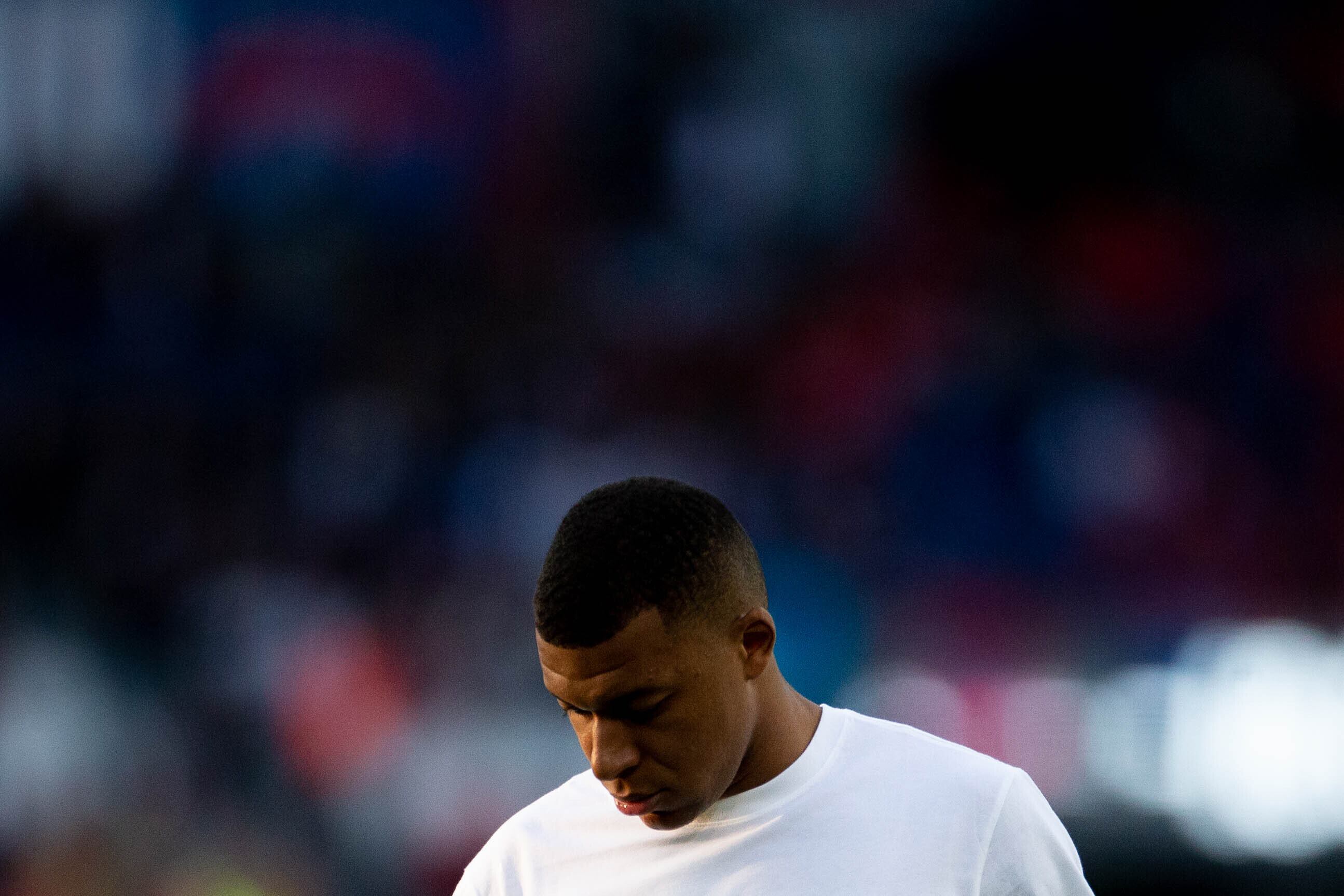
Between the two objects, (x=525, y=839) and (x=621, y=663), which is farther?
(x=525, y=839)

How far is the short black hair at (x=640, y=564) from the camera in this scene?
58.4 inches

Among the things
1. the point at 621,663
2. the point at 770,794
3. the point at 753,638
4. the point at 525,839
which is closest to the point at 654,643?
the point at 621,663

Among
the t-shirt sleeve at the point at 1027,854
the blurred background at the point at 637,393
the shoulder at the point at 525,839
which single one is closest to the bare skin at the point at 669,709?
the shoulder at the point at 525,839

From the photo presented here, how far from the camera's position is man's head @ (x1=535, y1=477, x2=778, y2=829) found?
148cm

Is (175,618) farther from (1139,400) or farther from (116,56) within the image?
(1139,400)

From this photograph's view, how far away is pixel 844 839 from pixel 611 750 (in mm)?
295

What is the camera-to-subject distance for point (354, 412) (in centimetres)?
562

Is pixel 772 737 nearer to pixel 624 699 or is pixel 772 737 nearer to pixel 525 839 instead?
pixel 624 699

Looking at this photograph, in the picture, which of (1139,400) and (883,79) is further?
(883,79)

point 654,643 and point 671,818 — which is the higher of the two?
point 654,643

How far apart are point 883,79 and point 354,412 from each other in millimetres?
2689

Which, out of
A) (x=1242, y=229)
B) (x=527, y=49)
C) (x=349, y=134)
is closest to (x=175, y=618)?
(x=349, y=134)

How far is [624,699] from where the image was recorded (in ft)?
4.89

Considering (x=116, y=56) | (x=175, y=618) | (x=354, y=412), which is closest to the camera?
(x=175, y=618)
